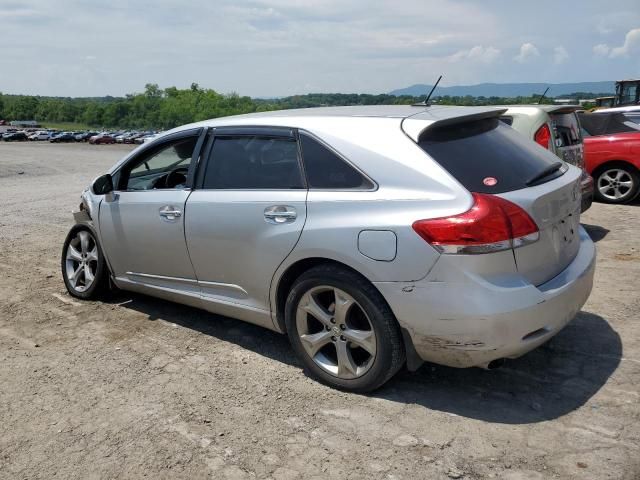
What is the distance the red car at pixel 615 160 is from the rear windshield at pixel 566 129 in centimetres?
199

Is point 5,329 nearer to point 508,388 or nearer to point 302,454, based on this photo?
point 302,454

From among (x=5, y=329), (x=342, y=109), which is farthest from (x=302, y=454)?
(x=5, y=329)

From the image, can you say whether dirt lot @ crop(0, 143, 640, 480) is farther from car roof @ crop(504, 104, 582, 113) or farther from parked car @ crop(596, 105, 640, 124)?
parked car @ crop(596, 105, 640, 124)

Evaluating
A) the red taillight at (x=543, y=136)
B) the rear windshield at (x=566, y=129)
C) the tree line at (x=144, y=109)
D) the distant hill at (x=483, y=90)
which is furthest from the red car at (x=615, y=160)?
the tree line at (x=144, y=109)

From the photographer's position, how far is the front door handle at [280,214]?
3557 millimetres

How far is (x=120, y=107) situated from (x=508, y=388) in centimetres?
16643

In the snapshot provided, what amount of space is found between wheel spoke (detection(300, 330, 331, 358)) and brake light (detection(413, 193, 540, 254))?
0.93 metres

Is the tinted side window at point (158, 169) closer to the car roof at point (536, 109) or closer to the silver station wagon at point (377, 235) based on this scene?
the silver station wagon at point (377, 235)

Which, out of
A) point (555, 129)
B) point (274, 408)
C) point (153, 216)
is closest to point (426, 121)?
point (274, 408)

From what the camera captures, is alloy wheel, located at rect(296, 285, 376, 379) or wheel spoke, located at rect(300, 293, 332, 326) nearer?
alloy wheel, located at rect(296, 285, 376, 379)

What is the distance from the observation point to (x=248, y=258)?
3.81 m

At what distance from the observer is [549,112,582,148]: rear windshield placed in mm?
7070

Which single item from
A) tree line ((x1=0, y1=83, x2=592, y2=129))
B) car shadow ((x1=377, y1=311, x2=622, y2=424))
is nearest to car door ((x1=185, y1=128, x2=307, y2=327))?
car shadow ((x1=377, y1=311, x2=622, y2=424))

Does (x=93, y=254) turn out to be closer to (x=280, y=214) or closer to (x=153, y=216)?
(x=153, y=216)
